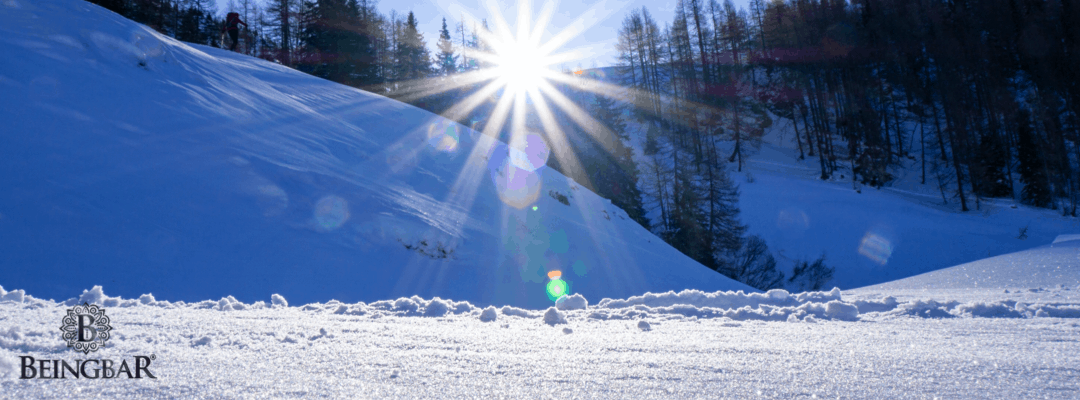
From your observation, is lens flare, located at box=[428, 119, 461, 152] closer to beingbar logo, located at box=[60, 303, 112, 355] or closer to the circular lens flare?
the circular lens flare

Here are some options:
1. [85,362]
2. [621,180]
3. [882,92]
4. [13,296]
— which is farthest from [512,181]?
[882,92]

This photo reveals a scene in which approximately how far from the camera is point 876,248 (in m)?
21.8

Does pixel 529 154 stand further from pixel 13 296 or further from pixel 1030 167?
pixel 1030 167

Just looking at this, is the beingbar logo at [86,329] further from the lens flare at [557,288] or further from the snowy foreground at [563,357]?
the lens flare at [557,288]

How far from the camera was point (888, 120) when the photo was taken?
1412 inches

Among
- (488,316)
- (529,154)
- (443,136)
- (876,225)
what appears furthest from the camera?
(876,225)

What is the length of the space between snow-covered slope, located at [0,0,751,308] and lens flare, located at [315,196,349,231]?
0.11ft

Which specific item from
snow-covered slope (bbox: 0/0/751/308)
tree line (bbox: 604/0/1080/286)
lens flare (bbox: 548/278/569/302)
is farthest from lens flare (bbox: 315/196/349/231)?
tree line (bbox: 604/0/1080/286)

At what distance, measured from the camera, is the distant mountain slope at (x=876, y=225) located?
20.9m

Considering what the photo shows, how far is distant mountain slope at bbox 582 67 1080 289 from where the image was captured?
68.5ft

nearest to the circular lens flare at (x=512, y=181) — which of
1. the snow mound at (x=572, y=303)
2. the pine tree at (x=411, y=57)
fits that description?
the snow mound at (x=572, y=303)

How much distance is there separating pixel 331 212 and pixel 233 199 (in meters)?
1.49

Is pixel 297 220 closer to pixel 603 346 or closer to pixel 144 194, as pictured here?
pixel 144 194

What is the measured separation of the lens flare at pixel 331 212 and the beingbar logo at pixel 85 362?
6.74 metres
